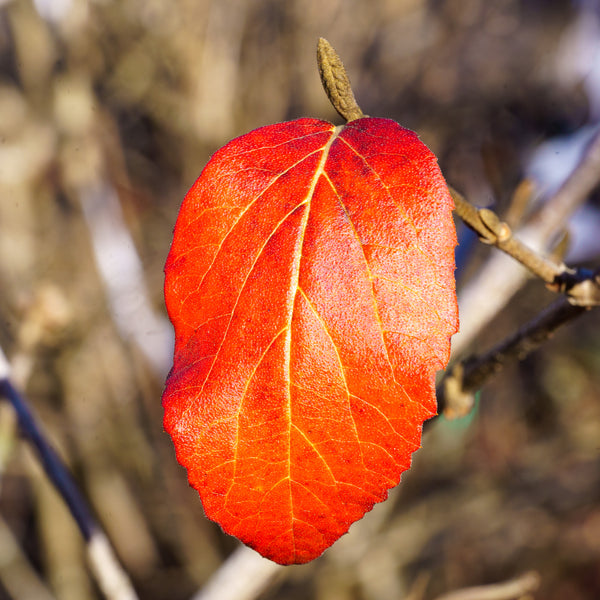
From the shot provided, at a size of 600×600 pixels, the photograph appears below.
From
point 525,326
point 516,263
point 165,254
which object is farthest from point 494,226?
point 165,254

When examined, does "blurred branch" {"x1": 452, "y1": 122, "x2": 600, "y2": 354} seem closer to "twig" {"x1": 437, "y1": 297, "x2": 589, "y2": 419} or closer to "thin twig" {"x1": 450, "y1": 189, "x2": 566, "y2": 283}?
"twig" {"x1": 437, "y1": 297, "x2": 589, "y2": 419}

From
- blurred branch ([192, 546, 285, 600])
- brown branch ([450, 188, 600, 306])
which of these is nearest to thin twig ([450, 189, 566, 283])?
brown branch ([450, 188, 600, 306])

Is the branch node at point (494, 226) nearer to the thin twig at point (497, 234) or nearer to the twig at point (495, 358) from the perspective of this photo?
the thin twig at point (497, 234)

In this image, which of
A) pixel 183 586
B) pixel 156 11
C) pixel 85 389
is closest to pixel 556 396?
pixel 183 586

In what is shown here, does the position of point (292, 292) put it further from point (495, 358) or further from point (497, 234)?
point (495, 358)

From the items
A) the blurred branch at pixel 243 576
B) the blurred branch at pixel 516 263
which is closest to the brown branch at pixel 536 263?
the blurred branch at pixel 516 263

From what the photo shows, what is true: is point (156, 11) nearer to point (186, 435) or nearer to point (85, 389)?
point (85, 389)
